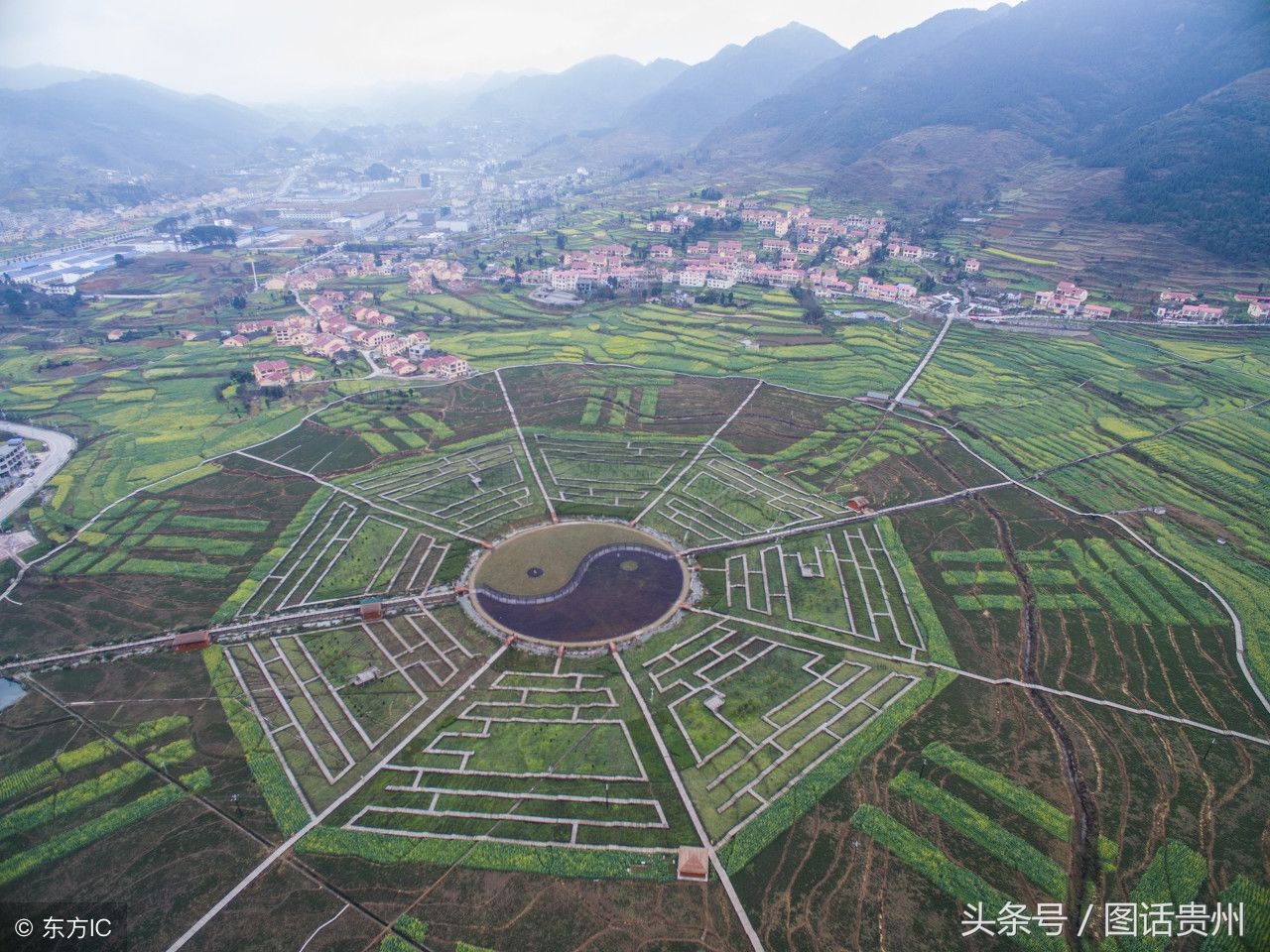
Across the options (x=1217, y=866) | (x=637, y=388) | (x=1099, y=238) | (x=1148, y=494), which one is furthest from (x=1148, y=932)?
(x=1099, y=238)

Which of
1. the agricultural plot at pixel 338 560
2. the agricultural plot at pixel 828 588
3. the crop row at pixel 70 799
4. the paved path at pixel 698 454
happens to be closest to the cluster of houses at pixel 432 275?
the paved path at pixel 698 454

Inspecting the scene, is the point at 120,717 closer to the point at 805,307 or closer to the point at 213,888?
the point at 213,888

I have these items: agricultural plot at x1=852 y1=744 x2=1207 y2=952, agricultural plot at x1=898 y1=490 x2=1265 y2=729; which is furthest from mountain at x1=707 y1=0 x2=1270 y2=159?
agricultural plot at x1=852 y1=744 x2=1207 y2=952

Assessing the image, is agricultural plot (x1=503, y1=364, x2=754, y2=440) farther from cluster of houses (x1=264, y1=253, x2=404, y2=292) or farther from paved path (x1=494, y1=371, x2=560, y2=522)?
cluster of houses (x1=264, y1=253, x2=404, y2=292)

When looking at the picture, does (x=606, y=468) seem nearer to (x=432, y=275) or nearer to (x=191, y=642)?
(x=191, y=642)

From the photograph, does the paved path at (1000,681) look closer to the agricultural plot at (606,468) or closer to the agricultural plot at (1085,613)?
the agricultural plot at (1085,613)
